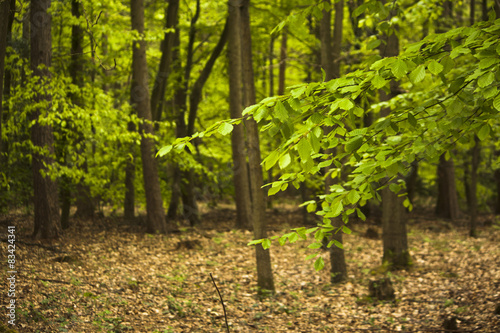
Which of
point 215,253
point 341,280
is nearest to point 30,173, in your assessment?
point 215,253

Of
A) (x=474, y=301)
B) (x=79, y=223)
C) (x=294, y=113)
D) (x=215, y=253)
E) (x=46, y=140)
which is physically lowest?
(x=474, y=301)

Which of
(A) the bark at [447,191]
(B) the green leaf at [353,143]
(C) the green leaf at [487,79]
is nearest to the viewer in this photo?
(C) the green leaf at [487,79]

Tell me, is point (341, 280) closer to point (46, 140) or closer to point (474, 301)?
point (474, 301)

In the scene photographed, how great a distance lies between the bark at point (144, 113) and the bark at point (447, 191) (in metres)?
11.6

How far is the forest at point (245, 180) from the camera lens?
306 centimetres

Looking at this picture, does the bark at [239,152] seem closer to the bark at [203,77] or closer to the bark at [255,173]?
the bark at [203,77]

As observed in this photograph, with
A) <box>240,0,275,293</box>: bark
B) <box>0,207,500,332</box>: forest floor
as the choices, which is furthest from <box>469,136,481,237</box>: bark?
<box>240,0,275,293</box>: bark

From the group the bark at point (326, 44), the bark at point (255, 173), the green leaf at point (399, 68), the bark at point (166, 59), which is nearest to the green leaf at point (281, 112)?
the green leaf at point (399, 68)

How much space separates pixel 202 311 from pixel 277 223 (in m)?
8.99

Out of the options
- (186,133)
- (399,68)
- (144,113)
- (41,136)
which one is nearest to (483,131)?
(399,68)

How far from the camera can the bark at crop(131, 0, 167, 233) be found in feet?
36.2

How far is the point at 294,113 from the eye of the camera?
273 cm

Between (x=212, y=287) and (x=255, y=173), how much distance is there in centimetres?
246

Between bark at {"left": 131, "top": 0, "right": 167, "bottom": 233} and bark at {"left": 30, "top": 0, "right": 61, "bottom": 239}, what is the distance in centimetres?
274
